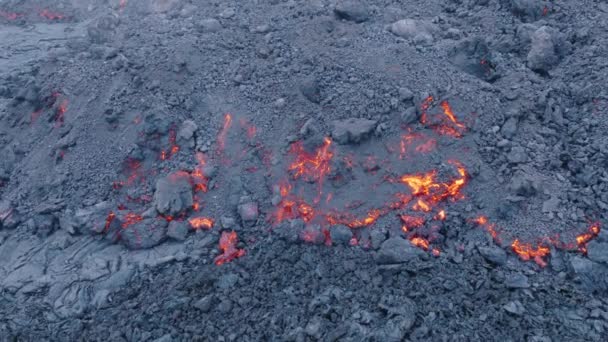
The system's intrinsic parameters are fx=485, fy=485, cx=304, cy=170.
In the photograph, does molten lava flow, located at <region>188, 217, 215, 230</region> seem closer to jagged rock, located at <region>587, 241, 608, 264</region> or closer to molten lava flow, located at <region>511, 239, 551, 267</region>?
molten lava flow, located at <region>511, 239, 551, 267</region>

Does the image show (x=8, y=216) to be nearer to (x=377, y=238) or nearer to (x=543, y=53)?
(x=377, y=238)

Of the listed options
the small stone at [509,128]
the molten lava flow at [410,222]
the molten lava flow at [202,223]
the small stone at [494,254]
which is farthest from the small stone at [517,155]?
the molten lava flow at [202,223]

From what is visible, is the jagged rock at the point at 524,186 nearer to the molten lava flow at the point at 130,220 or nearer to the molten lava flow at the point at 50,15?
the molten lava flow at the point at 130,220

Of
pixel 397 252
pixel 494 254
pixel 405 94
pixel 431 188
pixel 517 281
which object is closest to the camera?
pixel 517 281

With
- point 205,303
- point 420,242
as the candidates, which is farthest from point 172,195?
point 420,242

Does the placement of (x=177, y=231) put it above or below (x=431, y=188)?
below

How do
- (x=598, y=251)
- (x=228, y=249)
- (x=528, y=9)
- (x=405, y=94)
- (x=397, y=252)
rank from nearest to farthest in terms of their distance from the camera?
(x=598, y=251), (x=397, y=252), (x=228, y=249), (x=405, y=94), (x=528, y=9)

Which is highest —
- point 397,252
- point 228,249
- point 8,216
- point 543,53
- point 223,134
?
point 543,53
